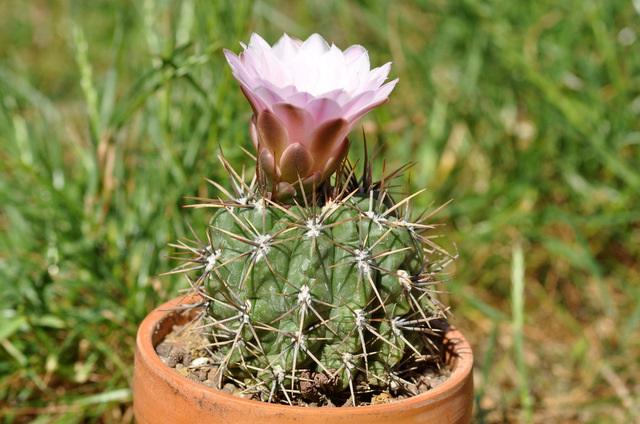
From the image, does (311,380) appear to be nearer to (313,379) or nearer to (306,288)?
(313,379)

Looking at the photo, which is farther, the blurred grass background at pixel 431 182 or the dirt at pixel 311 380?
the blurred grass background at pixel 431 182

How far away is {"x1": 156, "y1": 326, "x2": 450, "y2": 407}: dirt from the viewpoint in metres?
0.94

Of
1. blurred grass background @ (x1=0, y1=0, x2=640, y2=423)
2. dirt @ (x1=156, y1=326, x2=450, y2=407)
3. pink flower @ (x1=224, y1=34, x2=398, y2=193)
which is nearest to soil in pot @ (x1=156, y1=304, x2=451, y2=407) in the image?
dirt @ (x1=156, y1=326, x2=450, y2=407)

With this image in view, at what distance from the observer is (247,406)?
2.75 ft

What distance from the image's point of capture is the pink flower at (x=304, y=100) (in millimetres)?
858

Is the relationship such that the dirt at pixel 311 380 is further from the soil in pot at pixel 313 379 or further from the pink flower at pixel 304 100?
the pink flower at pixel 304 100

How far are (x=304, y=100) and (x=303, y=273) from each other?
24 cm

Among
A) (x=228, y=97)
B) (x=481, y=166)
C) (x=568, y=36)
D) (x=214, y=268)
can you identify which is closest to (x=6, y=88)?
(x=228, y=97)

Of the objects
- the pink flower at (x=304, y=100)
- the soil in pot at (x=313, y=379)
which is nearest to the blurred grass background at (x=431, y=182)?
the soil in pot at (x=313, y=379)

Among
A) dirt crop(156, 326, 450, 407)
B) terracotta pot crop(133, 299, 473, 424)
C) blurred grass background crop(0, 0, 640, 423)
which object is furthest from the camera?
blurred grass background crop(0, 0, 640, 423)

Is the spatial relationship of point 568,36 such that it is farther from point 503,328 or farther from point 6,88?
point 6,88

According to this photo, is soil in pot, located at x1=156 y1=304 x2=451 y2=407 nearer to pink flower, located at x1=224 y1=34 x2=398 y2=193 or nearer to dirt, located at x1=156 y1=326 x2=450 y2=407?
dirt, located at x1=156 y1=326 x2=450 y2=407

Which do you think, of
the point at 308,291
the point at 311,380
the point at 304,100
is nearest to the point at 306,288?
the point at 308,291

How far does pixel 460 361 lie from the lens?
1.02 m
